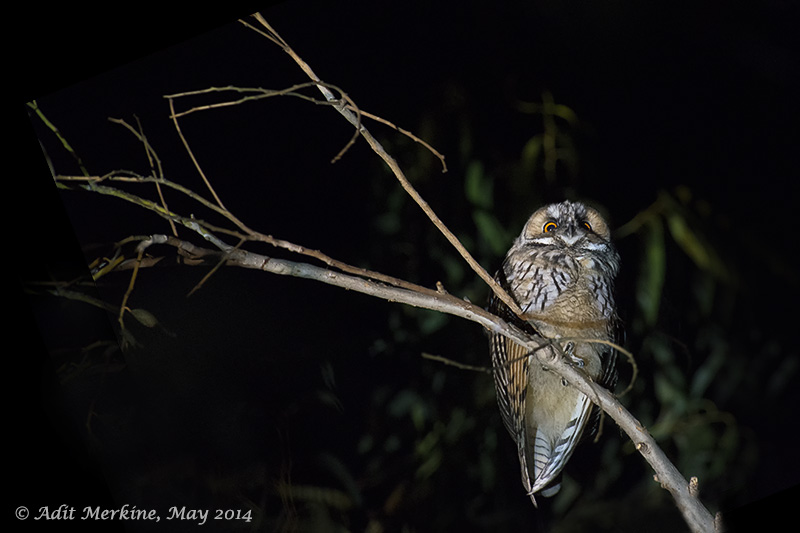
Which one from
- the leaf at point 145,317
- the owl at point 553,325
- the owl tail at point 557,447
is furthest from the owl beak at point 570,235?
the leaf at point 145,317

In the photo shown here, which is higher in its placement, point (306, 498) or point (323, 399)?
point (323, 399)

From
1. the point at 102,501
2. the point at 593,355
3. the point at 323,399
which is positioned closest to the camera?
the point at 593,355

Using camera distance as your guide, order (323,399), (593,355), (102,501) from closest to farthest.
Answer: (593,355), (323,399), (102,501)

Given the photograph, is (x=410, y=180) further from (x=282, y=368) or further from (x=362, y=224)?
(x=282, y=368)

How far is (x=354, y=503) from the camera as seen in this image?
156 cm

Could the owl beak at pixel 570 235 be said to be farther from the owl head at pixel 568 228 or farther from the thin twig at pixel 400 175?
the thin twig at pixel 400 175

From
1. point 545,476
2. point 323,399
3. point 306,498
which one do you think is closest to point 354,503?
point 306,498

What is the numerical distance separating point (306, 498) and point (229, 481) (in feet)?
0.60

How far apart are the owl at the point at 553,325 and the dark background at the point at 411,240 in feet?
0.12

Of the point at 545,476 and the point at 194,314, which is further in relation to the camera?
the point at 194,314

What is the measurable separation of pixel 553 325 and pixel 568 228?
0.18 meters

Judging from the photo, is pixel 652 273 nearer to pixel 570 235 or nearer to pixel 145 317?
pixel 570 235

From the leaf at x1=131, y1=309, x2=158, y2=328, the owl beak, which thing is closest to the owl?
the owl beak

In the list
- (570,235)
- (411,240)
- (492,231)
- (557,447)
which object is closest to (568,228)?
(570,235)
